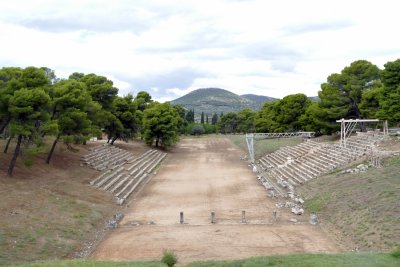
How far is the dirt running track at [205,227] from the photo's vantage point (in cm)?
1734

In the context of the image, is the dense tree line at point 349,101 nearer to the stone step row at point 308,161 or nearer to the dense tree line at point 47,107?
the stone step row at point 308,161

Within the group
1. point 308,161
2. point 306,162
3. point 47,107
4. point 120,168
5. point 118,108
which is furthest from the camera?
point 118,108

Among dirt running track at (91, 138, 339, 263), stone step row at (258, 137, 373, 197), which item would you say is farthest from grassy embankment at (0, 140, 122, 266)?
stone step row at (258, 137, 373, 197)

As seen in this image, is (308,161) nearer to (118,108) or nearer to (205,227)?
(205,227)

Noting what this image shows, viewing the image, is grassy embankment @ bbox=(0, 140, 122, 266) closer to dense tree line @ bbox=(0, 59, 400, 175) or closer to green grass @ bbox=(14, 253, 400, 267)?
dense tree line @ bbox=(0, 59, 400, 175)

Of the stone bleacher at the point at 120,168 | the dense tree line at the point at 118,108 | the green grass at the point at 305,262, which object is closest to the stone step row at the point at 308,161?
the dense tree line at the point at 118,108

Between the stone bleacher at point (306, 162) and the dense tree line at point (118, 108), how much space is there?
20.7 ft

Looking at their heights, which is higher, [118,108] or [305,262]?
[118,108]

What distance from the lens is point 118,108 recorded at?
55.4m

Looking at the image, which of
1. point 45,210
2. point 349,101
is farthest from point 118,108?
point 45,210

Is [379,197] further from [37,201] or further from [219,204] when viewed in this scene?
[37,201]

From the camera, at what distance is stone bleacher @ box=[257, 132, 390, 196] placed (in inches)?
1249

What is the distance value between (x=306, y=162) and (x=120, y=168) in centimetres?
1728

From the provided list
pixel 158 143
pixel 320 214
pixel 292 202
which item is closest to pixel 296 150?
pixel 292 202
